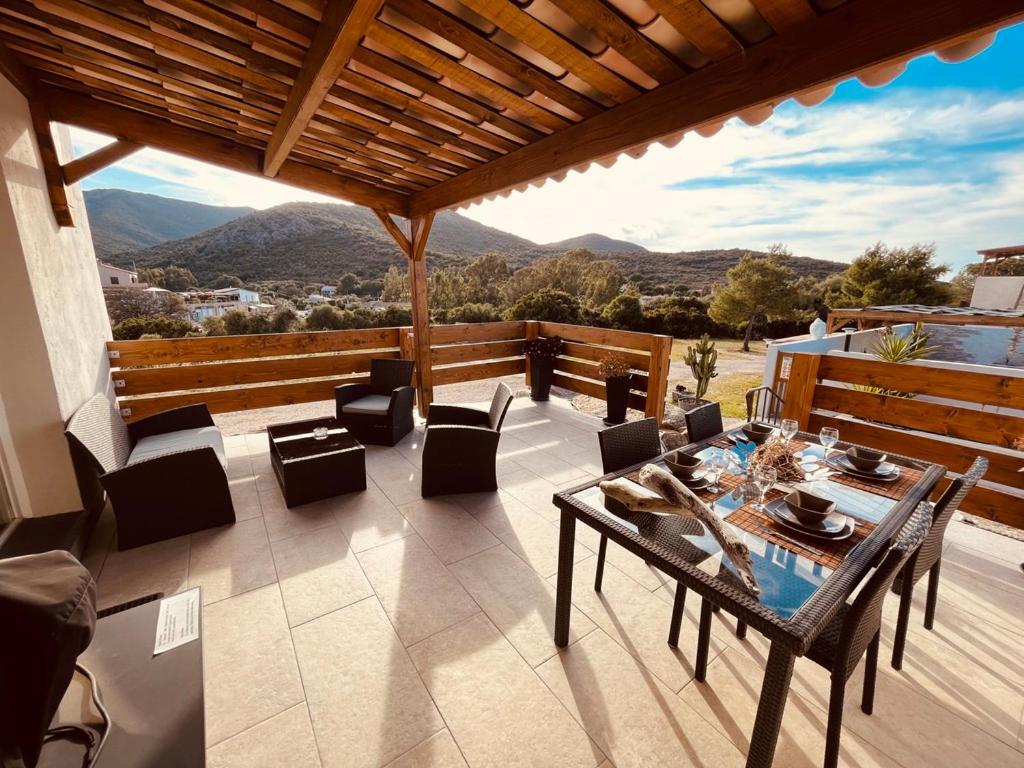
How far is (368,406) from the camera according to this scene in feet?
13.4

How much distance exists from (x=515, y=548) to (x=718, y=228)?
2362cm

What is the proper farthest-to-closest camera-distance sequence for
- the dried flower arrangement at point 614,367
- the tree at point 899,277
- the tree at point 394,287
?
the tree at point 899,277 → the tree at point 394,287 → the dried flower arrangement at point 614,367

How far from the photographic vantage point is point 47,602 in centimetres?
67

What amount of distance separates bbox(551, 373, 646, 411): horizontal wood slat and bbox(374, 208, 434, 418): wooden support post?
5.77 ft

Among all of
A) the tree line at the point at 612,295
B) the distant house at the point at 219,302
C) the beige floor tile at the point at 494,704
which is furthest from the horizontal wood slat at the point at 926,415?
the distant house at the point at 219,302

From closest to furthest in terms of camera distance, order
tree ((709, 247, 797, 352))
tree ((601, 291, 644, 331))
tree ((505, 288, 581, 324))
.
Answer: tree ((505, 288, 581, 324))
tree ((601, 291, 644, 331))
tree ((709, 247, 797, 352))

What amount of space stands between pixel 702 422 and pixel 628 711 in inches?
61.4

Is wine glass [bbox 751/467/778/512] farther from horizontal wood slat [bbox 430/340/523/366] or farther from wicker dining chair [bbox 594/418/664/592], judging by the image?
horizontal wood slat [bbox 430/340/523/366]

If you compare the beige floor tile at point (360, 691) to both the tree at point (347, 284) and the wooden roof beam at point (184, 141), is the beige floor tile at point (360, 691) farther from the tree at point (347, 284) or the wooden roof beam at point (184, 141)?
the tree at point (347, 284)

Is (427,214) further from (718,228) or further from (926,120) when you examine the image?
(926,120)

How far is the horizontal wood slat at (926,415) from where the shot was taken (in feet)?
8.16

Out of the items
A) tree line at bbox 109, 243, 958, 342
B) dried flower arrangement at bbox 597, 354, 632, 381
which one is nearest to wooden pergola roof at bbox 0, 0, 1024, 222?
dried flower arrangement at bbox 597, 354, 632, 381

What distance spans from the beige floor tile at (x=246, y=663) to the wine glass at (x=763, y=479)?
6.53 ft

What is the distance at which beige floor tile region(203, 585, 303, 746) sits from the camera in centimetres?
152
